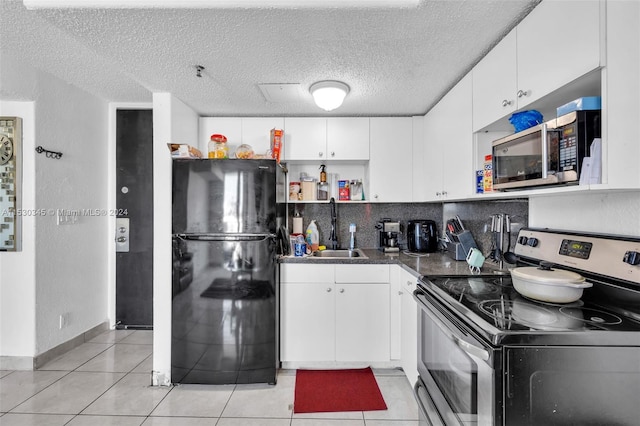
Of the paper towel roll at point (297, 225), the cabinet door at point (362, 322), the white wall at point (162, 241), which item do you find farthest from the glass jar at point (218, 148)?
the cabinet door at point (362, 322)

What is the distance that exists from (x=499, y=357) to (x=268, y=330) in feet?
5.32

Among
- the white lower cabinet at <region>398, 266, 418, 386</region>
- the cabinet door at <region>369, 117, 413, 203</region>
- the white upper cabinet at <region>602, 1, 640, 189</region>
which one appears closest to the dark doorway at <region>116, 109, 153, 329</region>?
the cabinet door at <region>369, 117, 413, 203</region>

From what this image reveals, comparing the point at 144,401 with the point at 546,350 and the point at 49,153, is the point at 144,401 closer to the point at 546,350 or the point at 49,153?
the point at 49,153

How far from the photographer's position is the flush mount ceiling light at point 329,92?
77.4 inches

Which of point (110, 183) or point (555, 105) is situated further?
point (110, 183)

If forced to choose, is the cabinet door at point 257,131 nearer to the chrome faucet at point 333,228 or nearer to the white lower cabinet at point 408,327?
the chrome faucet at point 333,228

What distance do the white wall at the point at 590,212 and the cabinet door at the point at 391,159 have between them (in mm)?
1099

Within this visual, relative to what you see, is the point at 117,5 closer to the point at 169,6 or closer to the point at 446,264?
the point at 169,6

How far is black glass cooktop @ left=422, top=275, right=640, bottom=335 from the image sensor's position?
86 centimetres

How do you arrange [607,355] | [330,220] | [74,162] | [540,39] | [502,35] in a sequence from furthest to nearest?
[330,220]
[74,162]
[502,35]
[540,39]
[607,355]

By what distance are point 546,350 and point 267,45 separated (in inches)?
68.9

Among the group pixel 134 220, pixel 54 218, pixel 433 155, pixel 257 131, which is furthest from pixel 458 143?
pixel 54 218

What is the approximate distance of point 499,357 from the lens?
2.64 ft

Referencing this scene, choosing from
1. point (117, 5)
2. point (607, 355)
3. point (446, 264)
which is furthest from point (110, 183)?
point (607, 355)
